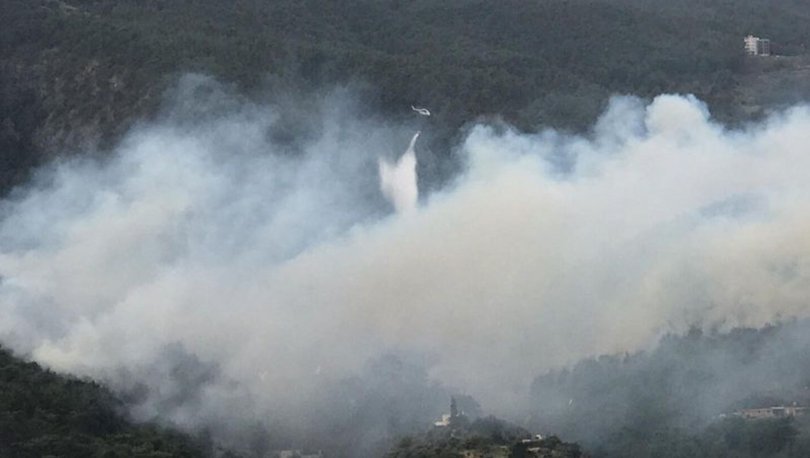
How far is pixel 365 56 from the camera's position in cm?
10725

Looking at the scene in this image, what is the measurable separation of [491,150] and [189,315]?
15.1 m

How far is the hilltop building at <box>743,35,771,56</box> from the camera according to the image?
12530cm

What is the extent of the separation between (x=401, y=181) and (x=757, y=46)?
45471mm

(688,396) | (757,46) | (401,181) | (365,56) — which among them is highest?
(757,46)

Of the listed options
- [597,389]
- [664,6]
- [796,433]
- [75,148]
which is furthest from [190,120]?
[664,6]

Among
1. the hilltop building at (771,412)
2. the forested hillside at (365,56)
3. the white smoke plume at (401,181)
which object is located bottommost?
the hilltop building at (771,412)

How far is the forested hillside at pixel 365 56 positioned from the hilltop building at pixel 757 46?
1.22 meters

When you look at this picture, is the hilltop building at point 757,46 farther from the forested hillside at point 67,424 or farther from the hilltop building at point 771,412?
the forested hillside at point 67,424

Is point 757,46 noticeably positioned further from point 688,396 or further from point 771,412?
point 771,412

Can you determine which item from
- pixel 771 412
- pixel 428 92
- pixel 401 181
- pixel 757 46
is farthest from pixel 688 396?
pixel 757 46

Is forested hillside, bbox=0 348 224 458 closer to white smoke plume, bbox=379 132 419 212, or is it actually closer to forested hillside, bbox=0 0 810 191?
white smoke plume, bbox=379 132 419 212

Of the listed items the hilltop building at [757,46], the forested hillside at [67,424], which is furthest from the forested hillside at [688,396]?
the hilltop building at [757,46]

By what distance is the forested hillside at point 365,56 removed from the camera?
98.8m

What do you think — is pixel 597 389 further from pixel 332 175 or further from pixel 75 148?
pixel 75 148
